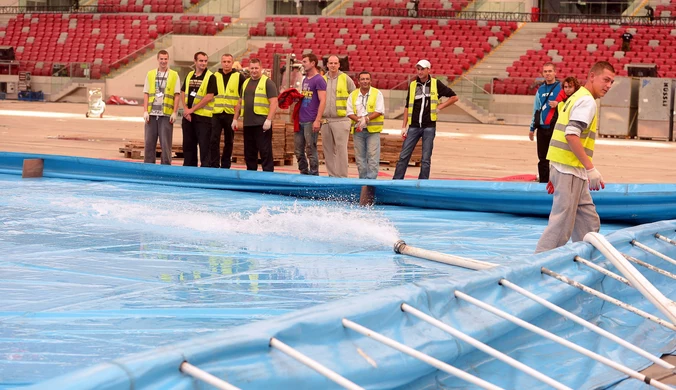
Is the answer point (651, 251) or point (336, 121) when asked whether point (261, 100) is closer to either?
point (336, 121)

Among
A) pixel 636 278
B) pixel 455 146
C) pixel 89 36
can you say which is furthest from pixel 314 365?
pixel 89 36

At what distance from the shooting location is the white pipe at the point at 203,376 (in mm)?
3332

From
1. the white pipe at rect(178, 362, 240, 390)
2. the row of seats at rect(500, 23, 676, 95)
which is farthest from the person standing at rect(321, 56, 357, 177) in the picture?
the row of seats at rect(500, 23, 676, 95)

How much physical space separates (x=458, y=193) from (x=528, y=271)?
4587mm

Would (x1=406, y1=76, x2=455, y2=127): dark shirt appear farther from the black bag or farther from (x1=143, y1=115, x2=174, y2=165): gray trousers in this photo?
(x1=143, y1=115, x2=174, y2=165): gray trousers

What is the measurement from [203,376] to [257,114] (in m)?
9.53

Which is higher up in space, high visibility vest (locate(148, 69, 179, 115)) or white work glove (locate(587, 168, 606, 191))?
high visibility vest (locate(148, 69, 179, 115))

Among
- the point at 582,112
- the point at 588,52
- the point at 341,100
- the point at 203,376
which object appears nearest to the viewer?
the point at 203,376

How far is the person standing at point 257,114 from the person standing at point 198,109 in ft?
1.45

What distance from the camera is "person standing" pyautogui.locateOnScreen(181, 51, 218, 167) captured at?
12.8 meters

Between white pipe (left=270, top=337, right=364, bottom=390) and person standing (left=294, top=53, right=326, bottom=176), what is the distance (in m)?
8.67

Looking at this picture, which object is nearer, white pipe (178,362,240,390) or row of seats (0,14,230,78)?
white pipe (178,362,240,390)

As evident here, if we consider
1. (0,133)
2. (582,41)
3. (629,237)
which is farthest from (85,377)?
(582,41)

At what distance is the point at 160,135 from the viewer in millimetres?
13086
